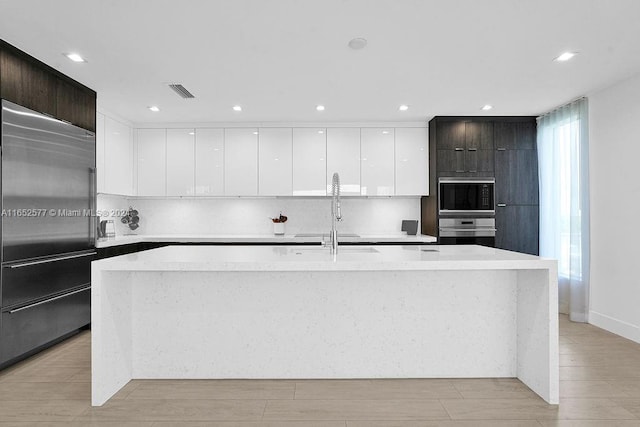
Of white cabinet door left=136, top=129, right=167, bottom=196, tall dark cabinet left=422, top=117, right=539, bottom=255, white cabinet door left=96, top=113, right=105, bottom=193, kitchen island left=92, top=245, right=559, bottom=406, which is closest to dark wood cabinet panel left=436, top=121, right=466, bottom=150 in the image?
tall dark cabinet left=422, top=117, right=539, bottom=255

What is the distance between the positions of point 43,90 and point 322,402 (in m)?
3.36

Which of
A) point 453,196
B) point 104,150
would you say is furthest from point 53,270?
point 453,196

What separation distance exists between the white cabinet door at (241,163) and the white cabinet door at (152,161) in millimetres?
853

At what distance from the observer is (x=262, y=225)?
19.1 feet

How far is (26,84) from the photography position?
322cm

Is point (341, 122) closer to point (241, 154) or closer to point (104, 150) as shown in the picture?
point (241, 154)

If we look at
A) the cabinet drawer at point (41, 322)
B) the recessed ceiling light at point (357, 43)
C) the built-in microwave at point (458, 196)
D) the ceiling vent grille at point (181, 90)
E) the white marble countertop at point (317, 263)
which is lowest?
the cabinet drawer at point (41, 322)

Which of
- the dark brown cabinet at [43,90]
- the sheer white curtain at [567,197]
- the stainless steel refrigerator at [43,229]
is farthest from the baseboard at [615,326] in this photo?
the dark brown cabinet at [43,90]

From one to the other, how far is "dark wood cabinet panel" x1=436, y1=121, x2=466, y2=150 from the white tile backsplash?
958mm

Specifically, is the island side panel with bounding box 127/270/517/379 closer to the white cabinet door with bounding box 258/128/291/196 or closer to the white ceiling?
the white ceiling

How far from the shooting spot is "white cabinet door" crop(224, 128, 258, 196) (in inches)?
212

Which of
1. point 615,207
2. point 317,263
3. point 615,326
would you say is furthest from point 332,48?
point 615,326

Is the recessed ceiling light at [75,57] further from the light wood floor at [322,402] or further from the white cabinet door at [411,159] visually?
the white cabinet door at [411,159]

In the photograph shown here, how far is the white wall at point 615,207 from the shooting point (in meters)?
3.78
